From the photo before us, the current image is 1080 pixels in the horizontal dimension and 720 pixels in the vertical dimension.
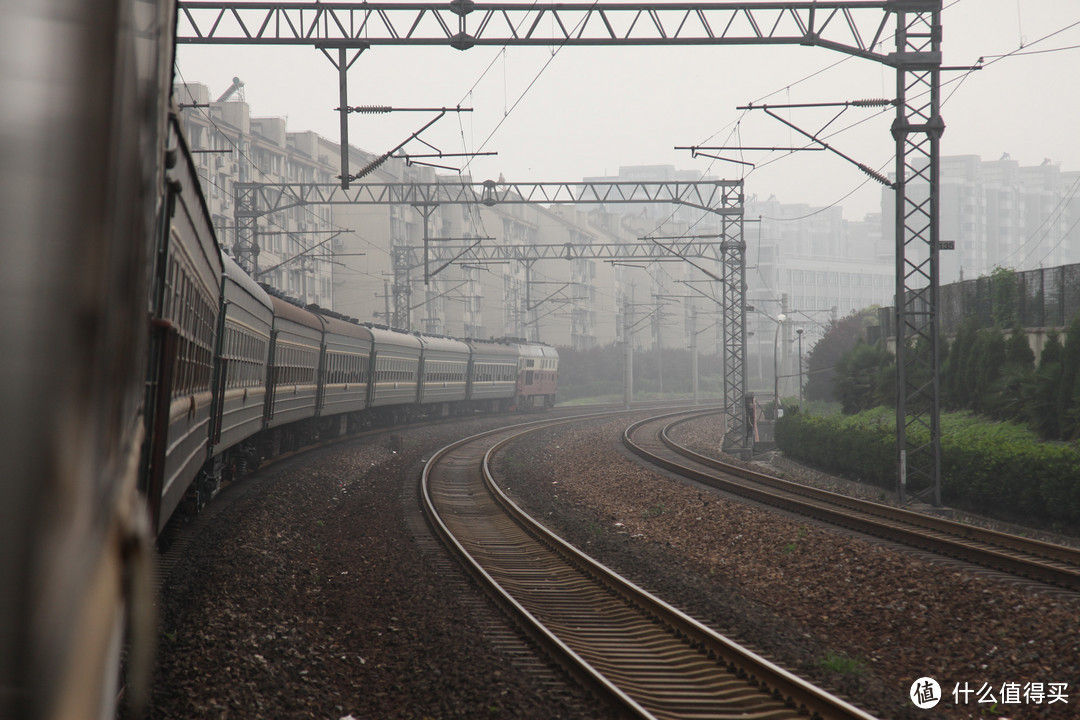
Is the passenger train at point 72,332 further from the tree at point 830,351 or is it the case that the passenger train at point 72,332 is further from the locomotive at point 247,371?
the tree at point 830,351

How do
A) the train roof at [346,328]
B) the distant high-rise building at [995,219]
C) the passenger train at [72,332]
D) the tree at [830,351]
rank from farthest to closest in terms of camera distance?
the distant high-rise building at [995,219]
the tree at [830,351]
the train roof at [346,328]
the passenger train at [72,332]

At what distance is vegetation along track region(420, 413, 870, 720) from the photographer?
21.1 ft

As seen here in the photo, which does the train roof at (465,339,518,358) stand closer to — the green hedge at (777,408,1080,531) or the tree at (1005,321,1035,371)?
the green hedge at (777,408,1080,531)

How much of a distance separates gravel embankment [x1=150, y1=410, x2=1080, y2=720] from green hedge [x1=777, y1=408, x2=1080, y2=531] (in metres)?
4.61

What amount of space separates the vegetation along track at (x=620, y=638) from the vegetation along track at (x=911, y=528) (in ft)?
14.4

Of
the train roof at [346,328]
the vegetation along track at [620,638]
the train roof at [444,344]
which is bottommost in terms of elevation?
the vegetation along track at [620,638]

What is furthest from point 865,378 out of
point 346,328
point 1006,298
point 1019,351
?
point 346,328

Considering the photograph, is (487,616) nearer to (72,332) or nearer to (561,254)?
(72,332)

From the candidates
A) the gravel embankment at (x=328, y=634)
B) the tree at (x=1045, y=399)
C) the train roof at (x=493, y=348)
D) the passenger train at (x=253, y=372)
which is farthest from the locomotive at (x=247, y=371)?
the tree at (x=1045, y=399)

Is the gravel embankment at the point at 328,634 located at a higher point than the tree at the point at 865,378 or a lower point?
lower

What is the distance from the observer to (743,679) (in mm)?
6941

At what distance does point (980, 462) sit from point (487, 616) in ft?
39.5

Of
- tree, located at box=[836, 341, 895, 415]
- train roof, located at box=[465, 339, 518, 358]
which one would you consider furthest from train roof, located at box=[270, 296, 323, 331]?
train roof, located at box=[465, 339, 518, 358]

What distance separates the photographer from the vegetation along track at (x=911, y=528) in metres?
10.4
